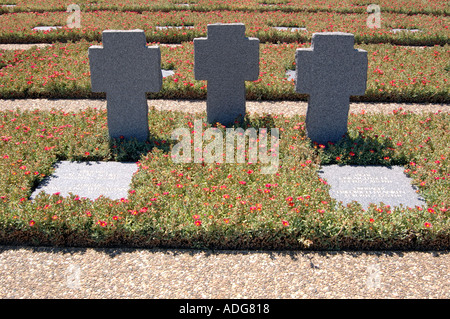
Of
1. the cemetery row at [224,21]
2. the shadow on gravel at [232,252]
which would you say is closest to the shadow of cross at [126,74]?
the shadow on gravel at [232,252]

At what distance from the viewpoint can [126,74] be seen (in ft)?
20.5

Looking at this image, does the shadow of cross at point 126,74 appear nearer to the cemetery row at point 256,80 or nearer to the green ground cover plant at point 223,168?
the green ground cover plant at point 223,168

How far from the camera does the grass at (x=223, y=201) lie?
4609 millimetres

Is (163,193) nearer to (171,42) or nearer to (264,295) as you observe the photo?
(264,295)

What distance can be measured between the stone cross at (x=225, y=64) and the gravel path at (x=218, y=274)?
3.19 m

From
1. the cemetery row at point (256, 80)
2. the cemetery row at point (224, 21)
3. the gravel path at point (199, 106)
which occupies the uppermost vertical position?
the cemetery row at point (224, 21)

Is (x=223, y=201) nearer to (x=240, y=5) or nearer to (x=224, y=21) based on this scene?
(x=224, y=21)

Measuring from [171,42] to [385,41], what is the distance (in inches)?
243

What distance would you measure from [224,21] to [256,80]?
6887 millimetres

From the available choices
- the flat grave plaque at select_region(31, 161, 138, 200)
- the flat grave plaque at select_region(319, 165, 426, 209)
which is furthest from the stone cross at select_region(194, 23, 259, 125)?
the flat grave plaque at select_region(319, 165, 426, 209)

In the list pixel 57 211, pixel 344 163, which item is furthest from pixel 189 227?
pixel 344 163

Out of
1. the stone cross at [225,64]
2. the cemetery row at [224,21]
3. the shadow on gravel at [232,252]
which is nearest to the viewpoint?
the shadow on gravel at [232,252]

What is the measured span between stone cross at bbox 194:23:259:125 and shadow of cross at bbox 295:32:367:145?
879 mm

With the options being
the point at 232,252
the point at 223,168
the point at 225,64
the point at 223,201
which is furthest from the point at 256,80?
the point at 232,252
